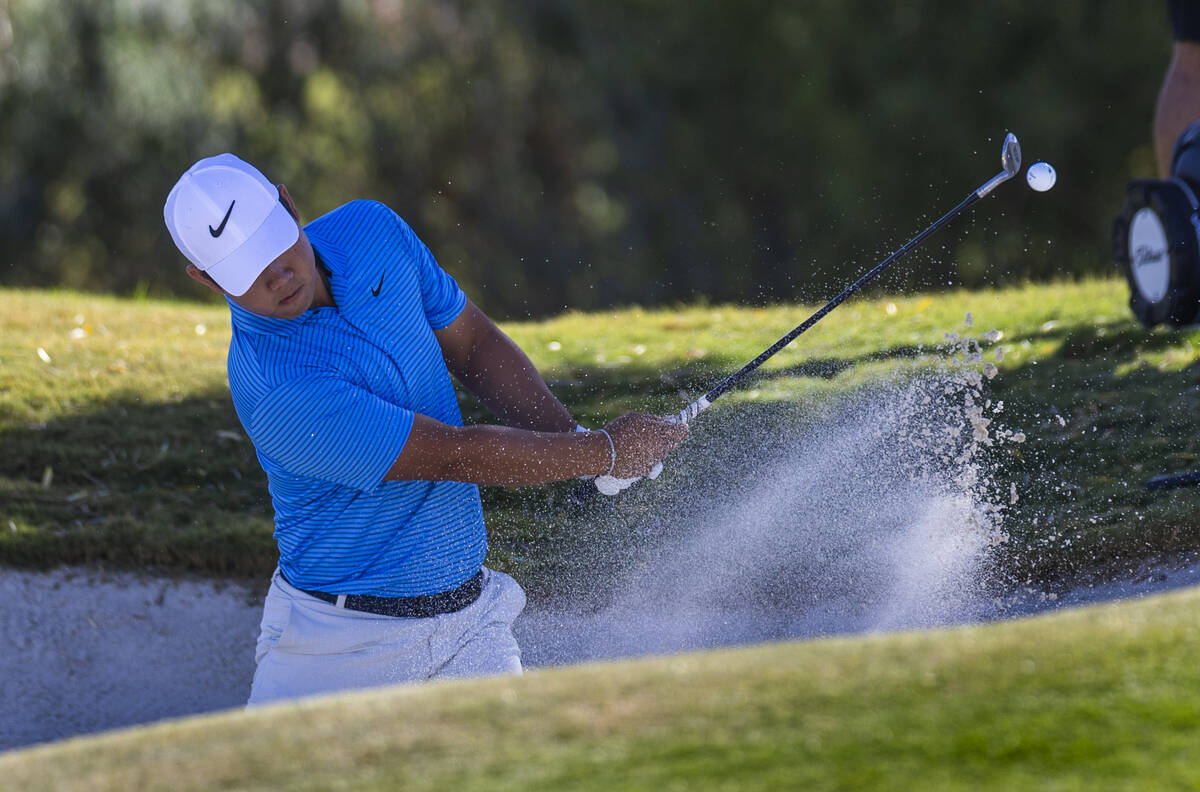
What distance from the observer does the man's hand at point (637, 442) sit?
10.6 ft

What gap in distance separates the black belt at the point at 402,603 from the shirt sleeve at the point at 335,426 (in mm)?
360

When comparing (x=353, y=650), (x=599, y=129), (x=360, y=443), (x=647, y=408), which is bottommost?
(x=599, y=129)

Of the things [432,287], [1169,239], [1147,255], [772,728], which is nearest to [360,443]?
[432,287]

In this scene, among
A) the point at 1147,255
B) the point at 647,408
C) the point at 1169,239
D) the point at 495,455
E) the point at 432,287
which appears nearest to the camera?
the point at 495,455

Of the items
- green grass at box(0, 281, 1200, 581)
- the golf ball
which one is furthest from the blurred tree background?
the golf ball

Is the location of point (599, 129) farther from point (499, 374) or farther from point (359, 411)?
point (359, 411)

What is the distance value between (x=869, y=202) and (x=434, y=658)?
16.5 m

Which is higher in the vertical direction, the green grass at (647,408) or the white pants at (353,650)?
the white pants at (353,650)

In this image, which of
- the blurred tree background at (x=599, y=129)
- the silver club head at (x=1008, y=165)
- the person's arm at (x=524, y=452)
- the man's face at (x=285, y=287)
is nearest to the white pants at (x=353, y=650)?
the person's arm at (x=524, y=452)

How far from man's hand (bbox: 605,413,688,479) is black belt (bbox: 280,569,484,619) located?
0.50 metres

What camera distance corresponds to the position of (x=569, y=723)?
7.41ft

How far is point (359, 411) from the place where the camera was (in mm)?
2998

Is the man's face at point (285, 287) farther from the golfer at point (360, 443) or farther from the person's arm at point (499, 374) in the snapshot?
the person's arm at point (499, 374)

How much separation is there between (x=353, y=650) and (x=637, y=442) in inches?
32.6
